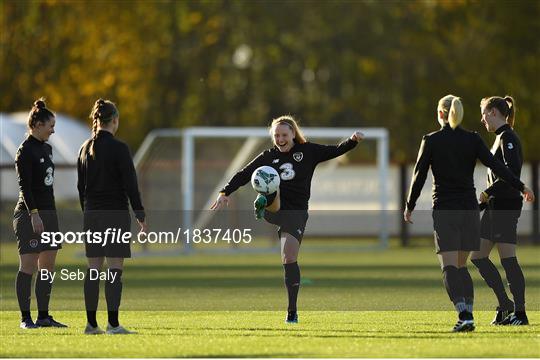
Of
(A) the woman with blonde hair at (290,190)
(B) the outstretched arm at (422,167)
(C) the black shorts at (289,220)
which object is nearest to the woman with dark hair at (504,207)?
(B) the outstretched arm at (422,167)

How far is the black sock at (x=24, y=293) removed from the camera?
14.4m

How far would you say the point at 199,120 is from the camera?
50219 millimetres

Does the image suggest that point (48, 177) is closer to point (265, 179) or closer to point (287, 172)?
point (265, 179)

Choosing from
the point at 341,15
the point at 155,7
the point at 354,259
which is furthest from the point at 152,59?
the point at 354,259

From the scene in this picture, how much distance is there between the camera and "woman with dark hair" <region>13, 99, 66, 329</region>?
46.3ft

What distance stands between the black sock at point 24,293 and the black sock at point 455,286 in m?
3.85

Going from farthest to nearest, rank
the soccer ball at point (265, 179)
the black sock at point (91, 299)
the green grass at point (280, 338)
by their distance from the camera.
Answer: the soccer ball at point (265, 179) < the black sock at point (91, 299) < the green grass at point (280, 338)

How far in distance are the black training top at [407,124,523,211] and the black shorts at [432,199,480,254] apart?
7 cm

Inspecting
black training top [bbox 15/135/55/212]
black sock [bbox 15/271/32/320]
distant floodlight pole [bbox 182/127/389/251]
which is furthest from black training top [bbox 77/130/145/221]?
distant floodlight pole [bbox 182/127/389/251]

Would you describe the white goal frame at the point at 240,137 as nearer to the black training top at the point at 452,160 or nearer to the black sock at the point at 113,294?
the black sock at the point at 113,294

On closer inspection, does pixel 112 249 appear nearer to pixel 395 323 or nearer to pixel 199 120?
pixel 395 323

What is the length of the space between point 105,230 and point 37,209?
1045 millimetres

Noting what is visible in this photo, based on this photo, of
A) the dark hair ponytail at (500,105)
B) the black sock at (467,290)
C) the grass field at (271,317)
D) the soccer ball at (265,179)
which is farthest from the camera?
the soccer ball at (265,179)

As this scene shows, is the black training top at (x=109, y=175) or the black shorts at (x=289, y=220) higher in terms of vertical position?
the black training top at (x=109, y=175)
